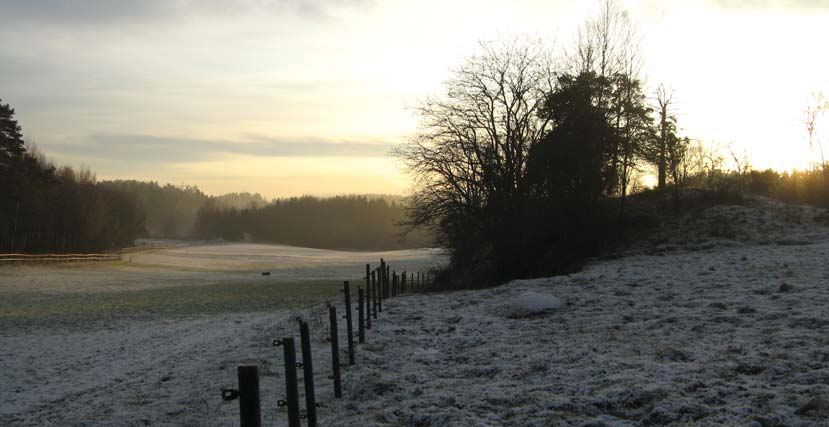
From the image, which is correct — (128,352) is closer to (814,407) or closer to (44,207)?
(814,407)

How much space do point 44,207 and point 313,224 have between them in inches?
4479

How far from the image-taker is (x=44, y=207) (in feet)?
224

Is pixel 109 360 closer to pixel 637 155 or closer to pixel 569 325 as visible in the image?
pixel 569 325

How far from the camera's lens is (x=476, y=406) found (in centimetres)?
798

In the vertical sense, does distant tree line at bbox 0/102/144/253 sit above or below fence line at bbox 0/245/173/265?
above

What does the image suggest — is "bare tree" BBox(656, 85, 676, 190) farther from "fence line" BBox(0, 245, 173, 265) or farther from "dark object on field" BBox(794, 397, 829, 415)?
"fence line" BBox(0, 245, 173, 265)

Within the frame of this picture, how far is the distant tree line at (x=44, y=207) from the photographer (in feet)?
168

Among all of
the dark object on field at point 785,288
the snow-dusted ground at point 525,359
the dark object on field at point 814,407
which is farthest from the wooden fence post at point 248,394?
the dark object on field at point 785,288

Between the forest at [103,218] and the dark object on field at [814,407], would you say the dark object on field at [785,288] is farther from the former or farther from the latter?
the forest at [103,218]

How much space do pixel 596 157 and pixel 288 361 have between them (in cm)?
2512

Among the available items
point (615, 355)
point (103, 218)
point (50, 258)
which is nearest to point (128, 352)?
point (615, 355)

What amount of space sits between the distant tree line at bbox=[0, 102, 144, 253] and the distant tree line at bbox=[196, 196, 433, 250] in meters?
73.9

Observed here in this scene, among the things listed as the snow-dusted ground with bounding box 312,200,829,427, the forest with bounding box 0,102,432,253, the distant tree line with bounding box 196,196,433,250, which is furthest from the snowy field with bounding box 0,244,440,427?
the distant tree line with bounding box 196,196,433,250

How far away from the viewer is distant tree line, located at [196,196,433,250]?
17375cm
